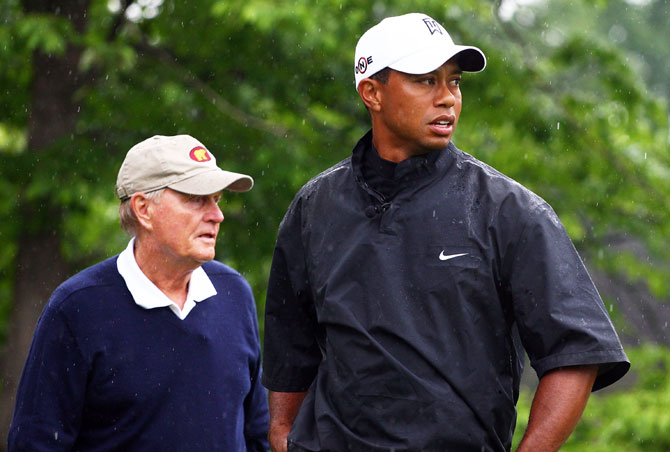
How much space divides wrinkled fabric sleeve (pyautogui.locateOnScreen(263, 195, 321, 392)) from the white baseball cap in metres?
0.44

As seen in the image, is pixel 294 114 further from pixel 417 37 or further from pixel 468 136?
pixel 417 37

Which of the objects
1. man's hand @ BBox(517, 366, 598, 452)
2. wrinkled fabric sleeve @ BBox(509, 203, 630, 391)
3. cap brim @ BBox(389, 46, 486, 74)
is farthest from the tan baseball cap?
man's hand @ BBox(517, 366, 598, 452)

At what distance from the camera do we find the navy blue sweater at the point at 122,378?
285cm

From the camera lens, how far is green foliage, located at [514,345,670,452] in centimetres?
716

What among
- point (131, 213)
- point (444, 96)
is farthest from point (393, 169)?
point (131, 213)

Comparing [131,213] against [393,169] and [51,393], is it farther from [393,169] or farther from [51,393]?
[393,169]

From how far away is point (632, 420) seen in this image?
7.23m

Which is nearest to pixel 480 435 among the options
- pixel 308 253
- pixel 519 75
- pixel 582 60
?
pixel 308 253

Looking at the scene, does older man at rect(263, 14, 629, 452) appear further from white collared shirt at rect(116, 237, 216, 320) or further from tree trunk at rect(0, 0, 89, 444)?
tree trunk at rect(0, 0, 89, 444)

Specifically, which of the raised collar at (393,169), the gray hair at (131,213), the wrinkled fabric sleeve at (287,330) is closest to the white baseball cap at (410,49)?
the raised collar at (393,169)

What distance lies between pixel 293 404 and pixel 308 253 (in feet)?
1.60

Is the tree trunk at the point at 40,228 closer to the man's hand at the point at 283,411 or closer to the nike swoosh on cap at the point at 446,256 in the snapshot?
the man's hand at the point at 283,411

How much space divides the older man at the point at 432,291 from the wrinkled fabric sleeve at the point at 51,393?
78 cm

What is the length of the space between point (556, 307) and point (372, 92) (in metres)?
0.76
